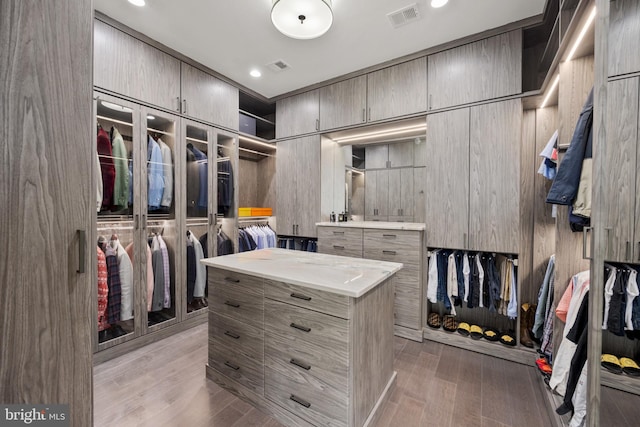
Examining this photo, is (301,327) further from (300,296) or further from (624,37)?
(624,37)

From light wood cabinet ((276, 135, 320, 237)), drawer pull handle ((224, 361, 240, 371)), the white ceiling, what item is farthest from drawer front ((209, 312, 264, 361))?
the white ceiling

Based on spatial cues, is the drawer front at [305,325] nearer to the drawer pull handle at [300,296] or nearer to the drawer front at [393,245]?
the drawer pull handle at [300,296]

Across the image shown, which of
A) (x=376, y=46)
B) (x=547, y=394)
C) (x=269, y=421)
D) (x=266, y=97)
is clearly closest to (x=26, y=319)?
(x=269, y=421)

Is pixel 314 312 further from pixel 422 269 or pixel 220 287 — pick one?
pixel 422 269

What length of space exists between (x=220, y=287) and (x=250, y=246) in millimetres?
1779

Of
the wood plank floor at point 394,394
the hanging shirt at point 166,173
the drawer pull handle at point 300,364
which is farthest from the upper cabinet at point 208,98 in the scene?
the drawer pull handle at point 300,364

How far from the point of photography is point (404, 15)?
2232mm

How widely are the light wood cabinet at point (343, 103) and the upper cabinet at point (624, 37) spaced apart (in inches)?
85.2

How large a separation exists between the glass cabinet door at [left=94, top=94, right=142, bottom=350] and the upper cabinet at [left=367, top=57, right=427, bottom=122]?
2.50m

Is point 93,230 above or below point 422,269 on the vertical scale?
above

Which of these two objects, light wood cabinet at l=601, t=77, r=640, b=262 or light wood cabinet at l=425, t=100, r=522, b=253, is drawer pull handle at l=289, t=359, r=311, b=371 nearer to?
light wood cabinet at l=601, t=77, r=640, b=262

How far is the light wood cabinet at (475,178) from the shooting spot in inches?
92.4

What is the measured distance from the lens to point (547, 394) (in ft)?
5.82

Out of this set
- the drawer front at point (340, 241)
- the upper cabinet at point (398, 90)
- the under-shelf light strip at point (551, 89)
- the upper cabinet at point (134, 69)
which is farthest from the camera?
the drawer front at point (340, 241)
